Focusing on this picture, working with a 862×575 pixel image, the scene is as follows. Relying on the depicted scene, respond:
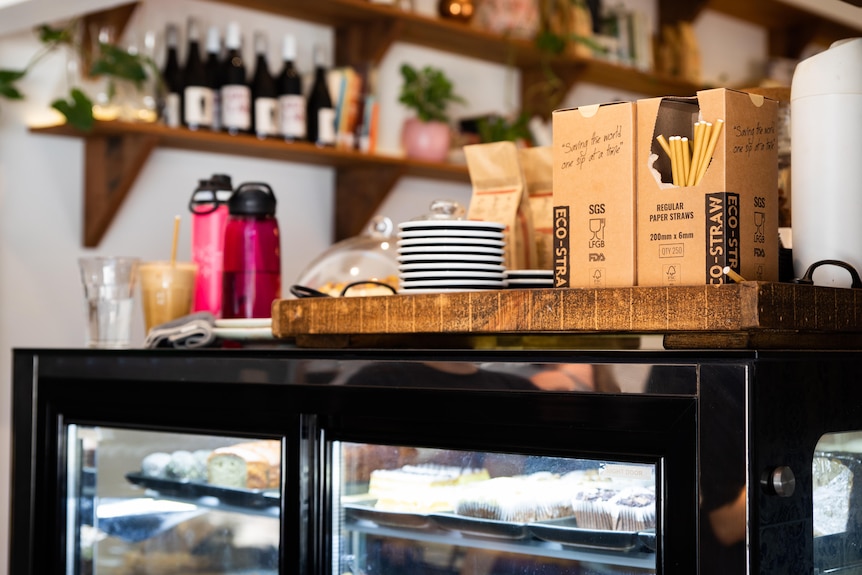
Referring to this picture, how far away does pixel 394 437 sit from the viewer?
1.26 metres

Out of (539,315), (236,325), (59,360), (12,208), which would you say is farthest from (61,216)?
(539,315)

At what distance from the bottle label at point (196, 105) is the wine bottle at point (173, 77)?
0.09 ft

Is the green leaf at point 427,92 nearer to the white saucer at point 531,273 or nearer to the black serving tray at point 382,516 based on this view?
the white saucer at point 531,273

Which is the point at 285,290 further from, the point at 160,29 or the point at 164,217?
the point at 160,29

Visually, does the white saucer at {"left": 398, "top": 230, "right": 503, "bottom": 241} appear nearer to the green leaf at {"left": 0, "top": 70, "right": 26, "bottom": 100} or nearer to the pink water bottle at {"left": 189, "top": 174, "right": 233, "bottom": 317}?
the pink water bottle at {"left": 189, "top": 174, "right": 233, "bottom": 317}

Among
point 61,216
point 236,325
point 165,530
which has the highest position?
point 61,216

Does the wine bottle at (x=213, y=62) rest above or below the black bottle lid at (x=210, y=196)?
above

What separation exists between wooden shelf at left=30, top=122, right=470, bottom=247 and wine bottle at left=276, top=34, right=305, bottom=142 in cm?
4

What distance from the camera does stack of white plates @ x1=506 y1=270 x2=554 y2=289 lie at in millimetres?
1390

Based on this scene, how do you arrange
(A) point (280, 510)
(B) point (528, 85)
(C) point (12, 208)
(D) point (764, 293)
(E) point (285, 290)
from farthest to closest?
1. (B) point (528, 85)
2. (E) point (285, 290)
3. (C) point (12, 208)
4. (A) point (280, 510)
5. (D) point (764, 293)

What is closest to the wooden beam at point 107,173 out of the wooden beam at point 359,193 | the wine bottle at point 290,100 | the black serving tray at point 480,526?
the wine bottle at point 290,100

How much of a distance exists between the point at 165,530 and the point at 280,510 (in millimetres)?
399

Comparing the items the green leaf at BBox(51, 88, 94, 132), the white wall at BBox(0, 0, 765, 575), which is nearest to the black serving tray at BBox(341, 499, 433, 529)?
Answer: the white wall at BBox(0, 0, 765, 575)

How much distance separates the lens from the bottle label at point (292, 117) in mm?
3072
